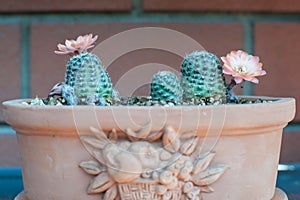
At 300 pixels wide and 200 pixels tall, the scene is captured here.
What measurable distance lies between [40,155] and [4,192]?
1.18 ft

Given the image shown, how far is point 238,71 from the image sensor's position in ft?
2.02

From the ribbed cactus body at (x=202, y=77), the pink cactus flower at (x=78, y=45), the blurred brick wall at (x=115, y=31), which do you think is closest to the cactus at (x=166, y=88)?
the ribbed cactus body at (x=202, y=77)

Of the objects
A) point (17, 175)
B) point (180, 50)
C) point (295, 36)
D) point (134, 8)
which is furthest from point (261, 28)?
point (17, 175)

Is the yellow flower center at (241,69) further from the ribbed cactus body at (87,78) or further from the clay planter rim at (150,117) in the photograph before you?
the ribbed cactus body at (87,78)

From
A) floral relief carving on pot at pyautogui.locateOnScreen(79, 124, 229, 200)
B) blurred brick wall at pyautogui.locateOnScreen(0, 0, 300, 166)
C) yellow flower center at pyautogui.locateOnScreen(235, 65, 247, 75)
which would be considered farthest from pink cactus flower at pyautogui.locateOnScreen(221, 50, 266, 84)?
blurred brick wall at pyautogui.locateOnScreen(0, 0, 300, 166)

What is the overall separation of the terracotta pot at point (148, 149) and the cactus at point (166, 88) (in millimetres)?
106

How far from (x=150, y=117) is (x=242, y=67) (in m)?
0.19

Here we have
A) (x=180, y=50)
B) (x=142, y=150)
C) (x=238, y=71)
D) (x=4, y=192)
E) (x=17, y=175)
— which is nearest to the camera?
(x=142, y=150)

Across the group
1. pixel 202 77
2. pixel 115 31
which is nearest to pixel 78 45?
pixel 202 77

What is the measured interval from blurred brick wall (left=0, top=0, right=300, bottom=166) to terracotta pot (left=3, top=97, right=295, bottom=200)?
2.08 feet

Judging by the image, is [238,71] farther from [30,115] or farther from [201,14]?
[201,14]

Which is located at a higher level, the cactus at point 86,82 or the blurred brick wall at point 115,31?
the blurred brick wall at point 115,31

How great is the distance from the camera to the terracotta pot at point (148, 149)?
50 centimetres

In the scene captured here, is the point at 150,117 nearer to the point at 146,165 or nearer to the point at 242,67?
the point at 146,165
